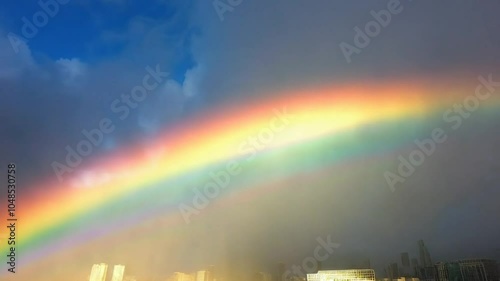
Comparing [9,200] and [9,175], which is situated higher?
[9,175]

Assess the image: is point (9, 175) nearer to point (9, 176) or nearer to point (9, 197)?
point (9, 176)

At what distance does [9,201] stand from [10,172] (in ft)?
19.6

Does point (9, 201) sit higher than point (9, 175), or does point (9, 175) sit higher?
point (9, 175)

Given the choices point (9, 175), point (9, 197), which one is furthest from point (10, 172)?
point (9, 197)

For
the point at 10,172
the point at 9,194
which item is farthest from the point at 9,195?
the point at 10,172

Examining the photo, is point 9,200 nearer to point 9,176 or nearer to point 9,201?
point 9,201

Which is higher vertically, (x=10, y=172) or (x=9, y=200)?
(x=10, y=172)

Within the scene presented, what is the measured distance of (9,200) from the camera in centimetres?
6188

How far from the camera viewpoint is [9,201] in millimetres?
61969

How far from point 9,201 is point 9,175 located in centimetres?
529

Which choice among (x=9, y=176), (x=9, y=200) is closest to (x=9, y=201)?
(x=9, y=200)

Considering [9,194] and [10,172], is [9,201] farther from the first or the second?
[10,172]

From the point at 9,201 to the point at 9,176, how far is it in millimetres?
5036

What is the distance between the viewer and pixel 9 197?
61.3 metres
